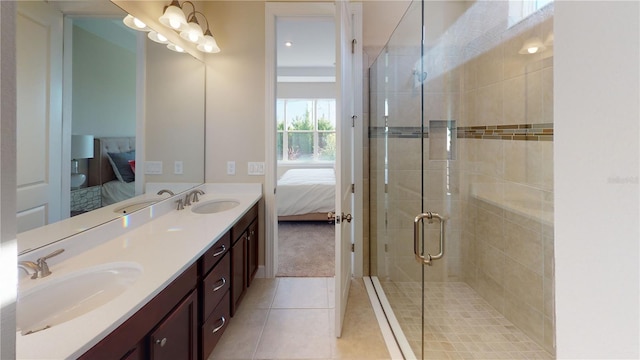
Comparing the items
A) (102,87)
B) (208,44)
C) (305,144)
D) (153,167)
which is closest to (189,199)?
(153,167)

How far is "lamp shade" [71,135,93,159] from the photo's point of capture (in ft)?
4.16

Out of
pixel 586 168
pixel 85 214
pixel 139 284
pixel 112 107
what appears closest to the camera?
pixel 586 168

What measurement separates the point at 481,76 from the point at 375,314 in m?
2.04

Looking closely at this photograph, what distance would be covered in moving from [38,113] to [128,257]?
0.66 metres

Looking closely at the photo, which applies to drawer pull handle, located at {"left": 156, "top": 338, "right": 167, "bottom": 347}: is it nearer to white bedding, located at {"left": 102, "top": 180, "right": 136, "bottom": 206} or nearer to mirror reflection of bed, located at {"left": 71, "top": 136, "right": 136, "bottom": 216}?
mirror reflection of bed, located at {"left": 71, "top": 136, "right": 136, "bottom": 216}

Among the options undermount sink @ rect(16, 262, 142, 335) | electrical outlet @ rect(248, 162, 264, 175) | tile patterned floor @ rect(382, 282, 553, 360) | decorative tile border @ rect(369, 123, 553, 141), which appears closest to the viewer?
undermount sink @ rect(16, 262, 142, 335)

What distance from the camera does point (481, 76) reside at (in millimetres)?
2273

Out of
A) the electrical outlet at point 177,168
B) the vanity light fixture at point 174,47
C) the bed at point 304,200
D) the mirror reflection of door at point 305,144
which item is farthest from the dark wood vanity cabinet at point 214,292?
the bed at point 304,200

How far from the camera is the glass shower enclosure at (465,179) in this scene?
1.76m

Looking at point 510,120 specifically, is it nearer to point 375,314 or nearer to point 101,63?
point 375,314

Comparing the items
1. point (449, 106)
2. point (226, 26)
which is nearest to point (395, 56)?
point (449, 106)

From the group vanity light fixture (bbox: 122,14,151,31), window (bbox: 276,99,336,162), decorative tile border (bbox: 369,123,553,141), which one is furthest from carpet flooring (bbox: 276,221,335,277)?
window (bbox: 276,99,336,162)

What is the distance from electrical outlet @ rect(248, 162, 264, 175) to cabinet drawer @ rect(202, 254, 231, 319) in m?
1.05

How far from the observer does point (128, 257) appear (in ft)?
4.06
